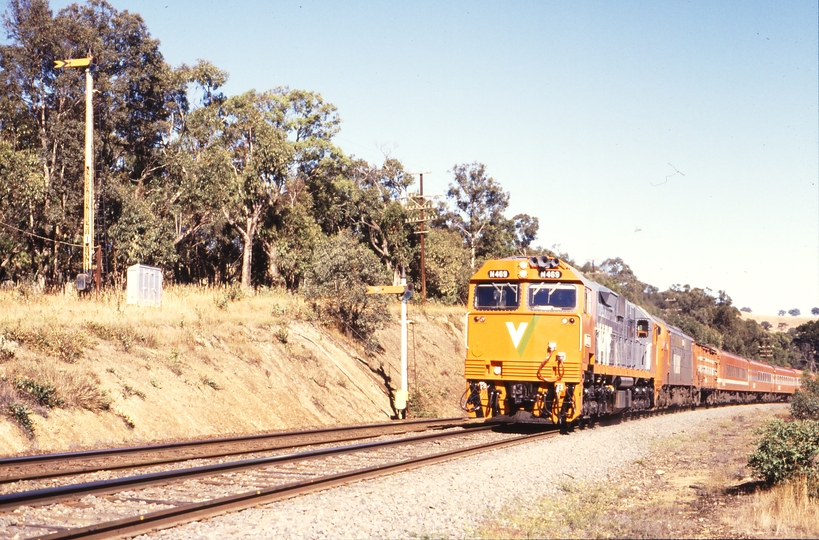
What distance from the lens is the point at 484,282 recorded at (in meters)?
19.9

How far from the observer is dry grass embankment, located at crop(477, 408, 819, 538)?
28.1ft

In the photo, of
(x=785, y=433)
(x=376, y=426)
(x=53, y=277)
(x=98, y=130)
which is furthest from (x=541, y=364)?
(x=98, y=130)

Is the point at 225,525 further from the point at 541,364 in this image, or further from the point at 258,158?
the point at 258,158

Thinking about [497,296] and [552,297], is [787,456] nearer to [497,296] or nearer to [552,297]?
[552,297]

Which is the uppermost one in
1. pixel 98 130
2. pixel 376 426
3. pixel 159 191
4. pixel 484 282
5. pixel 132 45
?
pixel 132 45

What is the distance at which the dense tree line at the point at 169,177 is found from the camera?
4391 centimetres

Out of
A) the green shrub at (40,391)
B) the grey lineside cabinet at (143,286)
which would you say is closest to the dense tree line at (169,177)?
the grey lineside cabinet at (143,286)

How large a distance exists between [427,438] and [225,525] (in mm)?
9076

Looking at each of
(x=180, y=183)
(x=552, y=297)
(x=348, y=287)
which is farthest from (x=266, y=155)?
(x=552, y=297)

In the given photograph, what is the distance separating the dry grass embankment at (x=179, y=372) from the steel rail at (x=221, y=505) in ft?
21.3

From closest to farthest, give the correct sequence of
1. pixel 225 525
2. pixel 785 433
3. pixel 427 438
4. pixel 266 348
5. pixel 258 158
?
pixel 225 525 → pixel 785 433 → pixel 427 438 → pixel 266 348 → pixel 258 158

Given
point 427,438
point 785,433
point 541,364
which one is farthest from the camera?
point 541,364

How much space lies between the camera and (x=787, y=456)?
11.4 meters

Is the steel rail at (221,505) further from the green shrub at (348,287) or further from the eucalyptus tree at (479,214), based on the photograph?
the eucalyptus tree at (479,214)
